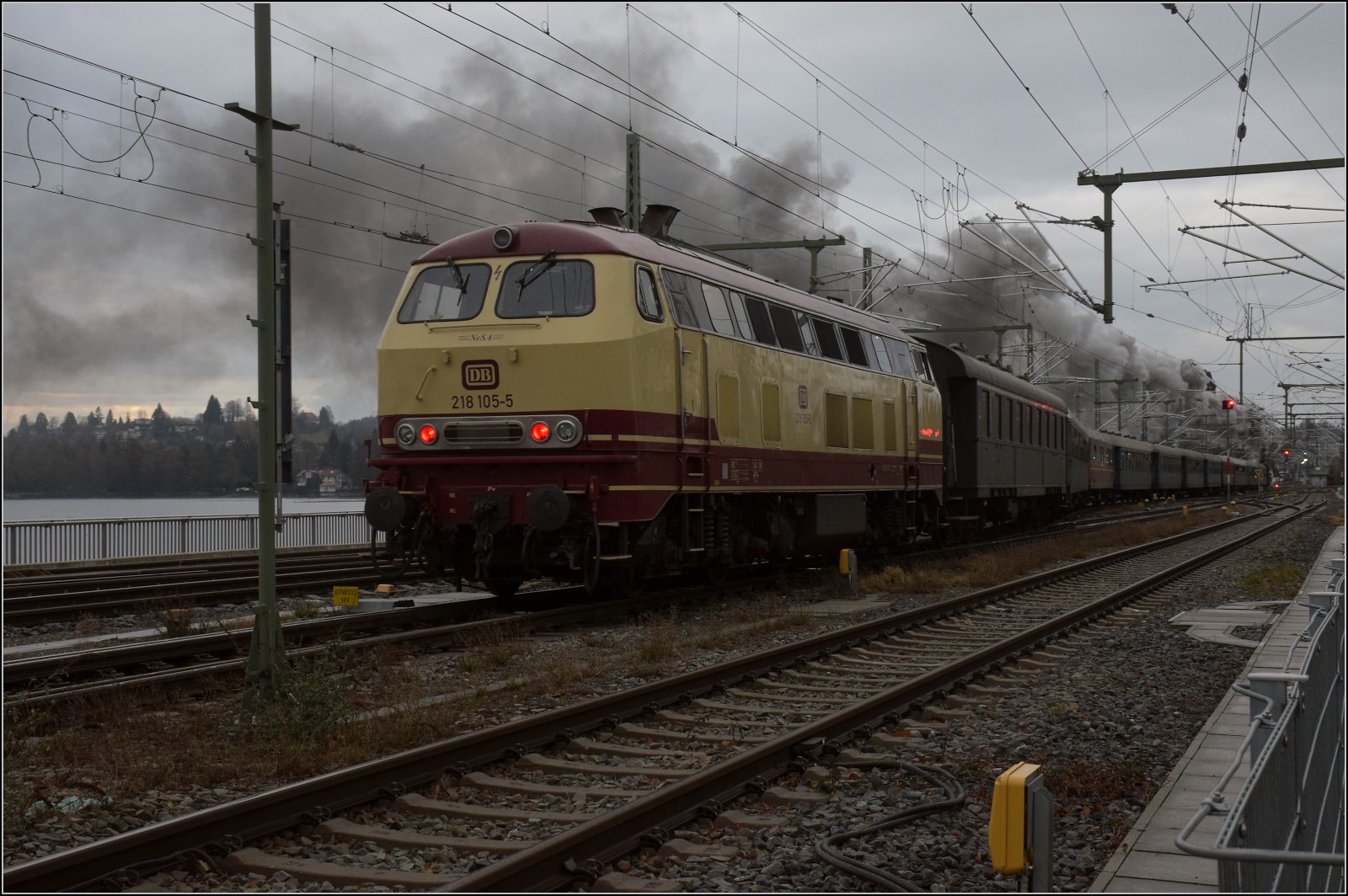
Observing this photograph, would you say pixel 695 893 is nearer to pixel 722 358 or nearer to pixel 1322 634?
pixel 1322 634

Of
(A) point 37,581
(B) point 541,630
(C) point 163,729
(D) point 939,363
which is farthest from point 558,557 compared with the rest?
(D) point 939,363

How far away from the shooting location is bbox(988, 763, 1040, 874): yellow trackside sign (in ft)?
15.5

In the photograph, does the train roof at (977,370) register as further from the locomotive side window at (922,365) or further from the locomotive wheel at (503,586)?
the locomotive wheel at (503,586)

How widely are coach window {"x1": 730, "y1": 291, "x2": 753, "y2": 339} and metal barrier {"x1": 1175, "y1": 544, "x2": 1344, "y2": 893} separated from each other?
946 centimetres

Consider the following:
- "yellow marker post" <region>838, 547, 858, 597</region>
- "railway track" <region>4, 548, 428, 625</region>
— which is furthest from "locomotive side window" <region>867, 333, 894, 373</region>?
"railway track" <region>4, 548, 428, 625</region>

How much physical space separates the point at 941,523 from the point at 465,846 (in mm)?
18531

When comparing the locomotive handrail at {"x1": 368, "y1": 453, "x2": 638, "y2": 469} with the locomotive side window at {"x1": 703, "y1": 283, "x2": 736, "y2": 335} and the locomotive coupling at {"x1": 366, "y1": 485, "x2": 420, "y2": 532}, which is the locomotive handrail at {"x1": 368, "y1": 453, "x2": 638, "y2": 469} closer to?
the locomotive coupling at {"x1": 366, "y1": 485, "x2": 420, "y2": 532}

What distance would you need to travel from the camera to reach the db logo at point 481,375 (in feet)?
41.5

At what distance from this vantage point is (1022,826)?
4.75 meters

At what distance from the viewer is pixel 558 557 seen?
41.6ft

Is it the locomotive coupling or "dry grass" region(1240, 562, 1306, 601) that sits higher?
the locomotive coupling

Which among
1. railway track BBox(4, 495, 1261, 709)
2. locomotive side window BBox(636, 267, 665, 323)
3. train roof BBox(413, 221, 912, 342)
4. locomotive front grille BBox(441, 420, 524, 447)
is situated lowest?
railway track BBox(4, 495, 1261, 709)

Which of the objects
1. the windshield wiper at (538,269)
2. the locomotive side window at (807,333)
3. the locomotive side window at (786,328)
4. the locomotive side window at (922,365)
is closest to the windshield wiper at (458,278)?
the windshield wiper at (538,269)

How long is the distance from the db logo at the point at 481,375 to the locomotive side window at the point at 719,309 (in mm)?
2871
